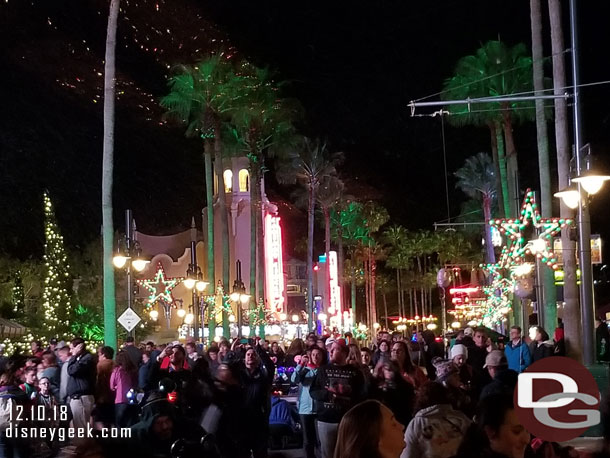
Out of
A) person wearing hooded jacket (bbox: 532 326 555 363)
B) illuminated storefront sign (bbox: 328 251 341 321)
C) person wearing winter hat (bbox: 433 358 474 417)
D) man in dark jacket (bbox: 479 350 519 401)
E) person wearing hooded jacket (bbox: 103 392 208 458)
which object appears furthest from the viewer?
illuminated storefront sign (bbox: 328 251 341 321)

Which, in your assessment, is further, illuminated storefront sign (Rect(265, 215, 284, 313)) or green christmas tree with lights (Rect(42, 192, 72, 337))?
illuminated storefront sign (Rect(265, 215, 284, 313))

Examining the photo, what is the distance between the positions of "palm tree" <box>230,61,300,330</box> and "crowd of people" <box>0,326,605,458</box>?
2795 centimetres

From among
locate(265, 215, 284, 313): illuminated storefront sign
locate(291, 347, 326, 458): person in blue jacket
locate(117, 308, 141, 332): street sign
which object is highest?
locate(265, 215, 284, 313): illuminated storefront sign

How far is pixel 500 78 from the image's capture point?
4041cm

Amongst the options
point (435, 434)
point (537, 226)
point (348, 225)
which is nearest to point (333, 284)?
point (348, 225)

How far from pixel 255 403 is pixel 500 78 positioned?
1232 inches

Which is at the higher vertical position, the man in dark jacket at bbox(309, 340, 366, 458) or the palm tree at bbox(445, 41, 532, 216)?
the palm tree at bbox(445, 41, 532, 216)

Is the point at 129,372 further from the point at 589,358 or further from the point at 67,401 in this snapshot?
the point at 589,358

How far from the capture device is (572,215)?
65.9 feet

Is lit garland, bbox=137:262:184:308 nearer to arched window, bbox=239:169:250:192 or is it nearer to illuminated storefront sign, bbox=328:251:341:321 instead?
Result: arched window, bbox=239:169:250:192

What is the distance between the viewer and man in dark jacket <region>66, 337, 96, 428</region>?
14625 mm

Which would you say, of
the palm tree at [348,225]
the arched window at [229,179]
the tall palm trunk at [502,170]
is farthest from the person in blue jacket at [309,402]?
the palm tree at [348,225]

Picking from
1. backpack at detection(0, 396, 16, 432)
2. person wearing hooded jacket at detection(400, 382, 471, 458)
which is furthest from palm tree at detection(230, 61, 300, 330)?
person wearing hooded jacket at detection(400, 382, 471, 458)

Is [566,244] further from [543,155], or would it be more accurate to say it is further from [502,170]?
[502,170]
